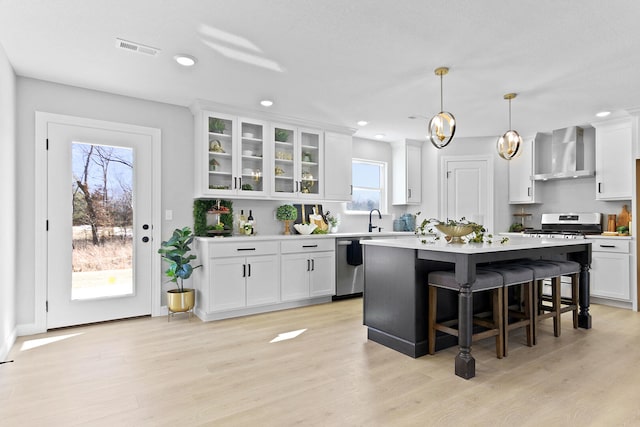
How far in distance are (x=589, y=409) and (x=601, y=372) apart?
0.70m

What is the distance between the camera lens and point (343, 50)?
10.1 feet

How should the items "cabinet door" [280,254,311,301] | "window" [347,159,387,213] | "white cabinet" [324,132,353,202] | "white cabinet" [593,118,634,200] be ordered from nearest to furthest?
"cabinet door" [280,254,311,301] < "white cabinet" [593,118,634,200] < "white cabinet" [324,132,353,202] < "window" [347,159,387,213]

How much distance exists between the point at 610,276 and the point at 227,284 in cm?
474

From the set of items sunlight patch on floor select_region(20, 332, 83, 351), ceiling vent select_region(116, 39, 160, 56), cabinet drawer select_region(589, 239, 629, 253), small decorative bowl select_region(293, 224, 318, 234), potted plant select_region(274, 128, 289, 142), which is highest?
ceiling vent select_region(116, 39, 160, 56)

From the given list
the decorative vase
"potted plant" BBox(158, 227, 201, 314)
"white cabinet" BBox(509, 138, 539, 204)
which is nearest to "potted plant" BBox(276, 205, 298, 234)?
the decorative vase

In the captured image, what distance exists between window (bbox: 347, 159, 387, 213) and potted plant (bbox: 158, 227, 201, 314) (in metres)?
2.81

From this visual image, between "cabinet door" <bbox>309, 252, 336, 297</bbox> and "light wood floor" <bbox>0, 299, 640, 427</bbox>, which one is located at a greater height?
"cabinet door" <bbox>309, 252, 336, 297</bbox>

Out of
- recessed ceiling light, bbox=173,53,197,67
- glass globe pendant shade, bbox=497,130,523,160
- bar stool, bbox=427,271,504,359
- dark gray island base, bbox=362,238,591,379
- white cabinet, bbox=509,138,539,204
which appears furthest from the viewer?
white cabinet, bbox=509,138,539,204

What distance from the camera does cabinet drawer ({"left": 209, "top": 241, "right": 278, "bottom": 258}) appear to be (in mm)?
4211

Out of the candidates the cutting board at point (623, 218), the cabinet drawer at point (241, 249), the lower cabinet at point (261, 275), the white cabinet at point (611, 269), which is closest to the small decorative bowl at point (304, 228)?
→ the lower cabinet at point (261, 275)

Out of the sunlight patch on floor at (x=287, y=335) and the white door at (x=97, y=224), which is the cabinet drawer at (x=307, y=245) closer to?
the sunlight patch on floor at (x=287, y=335)

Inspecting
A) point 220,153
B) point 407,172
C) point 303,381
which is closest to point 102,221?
point 220,153

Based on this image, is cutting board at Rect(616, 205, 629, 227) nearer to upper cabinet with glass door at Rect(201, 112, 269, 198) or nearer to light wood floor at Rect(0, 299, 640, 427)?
light wood floor at Rect(0, 299, 640, 427)

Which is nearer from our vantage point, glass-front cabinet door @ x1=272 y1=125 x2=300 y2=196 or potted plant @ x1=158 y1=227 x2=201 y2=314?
potted plant @ x1=158 y1=227 x2=201 y2=314
